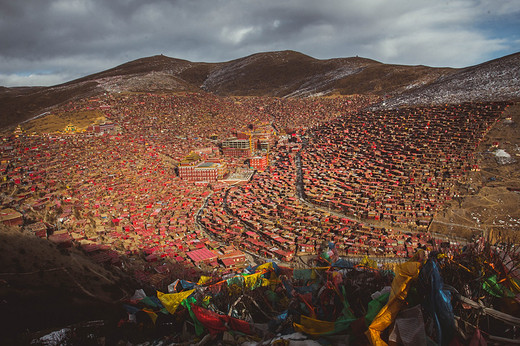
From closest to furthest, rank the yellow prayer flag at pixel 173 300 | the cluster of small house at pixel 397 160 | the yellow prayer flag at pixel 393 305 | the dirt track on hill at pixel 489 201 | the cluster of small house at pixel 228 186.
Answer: the yellow prayer flag at pixel 393 305, the yellow prayer flag at pixel 173 300, the cluster of small house at pixel 228 186, the dirt track on hill at pixel 489 201, the cluster of small house at pixel 397 160

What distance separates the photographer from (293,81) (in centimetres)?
10669

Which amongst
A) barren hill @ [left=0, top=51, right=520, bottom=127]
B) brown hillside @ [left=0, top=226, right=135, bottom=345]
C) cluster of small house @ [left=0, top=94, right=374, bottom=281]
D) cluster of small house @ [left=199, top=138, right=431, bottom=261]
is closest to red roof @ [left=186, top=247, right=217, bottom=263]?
cluster of small house @ [left=0, top=94, right=374, bottom=281]

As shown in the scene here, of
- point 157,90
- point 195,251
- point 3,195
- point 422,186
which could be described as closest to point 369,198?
point 422,186

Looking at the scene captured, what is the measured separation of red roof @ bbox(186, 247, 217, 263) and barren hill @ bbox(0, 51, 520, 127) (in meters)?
46.0

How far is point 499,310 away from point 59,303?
11.5m

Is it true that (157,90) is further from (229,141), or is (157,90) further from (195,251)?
(195,251)

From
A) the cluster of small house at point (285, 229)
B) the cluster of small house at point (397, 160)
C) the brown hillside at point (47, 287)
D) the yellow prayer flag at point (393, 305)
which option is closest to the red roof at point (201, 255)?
the cluster of small house at point (285, 229)

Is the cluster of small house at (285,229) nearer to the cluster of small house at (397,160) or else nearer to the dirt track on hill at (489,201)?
the cluster of small house at (397,160)

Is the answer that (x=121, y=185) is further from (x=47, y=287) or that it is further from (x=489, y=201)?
(x=489, y=201)

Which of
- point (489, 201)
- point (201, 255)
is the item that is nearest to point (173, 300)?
point (201, 255)

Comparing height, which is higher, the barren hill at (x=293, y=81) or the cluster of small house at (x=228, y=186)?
the barren hill at (x=293, y=81)

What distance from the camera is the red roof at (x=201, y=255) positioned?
18.3 m

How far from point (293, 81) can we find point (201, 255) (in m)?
96.5

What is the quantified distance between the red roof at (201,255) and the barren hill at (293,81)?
45988 millimetres
